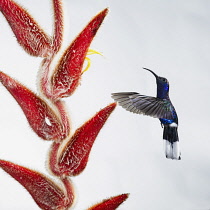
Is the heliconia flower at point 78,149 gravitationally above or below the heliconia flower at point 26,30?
below

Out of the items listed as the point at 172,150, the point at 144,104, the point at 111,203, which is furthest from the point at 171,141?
the point at 111,203

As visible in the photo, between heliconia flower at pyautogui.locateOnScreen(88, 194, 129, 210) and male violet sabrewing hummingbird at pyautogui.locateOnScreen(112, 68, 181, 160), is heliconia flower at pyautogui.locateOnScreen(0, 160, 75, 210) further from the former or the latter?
male violet sabrewing hummingbird at pyautogui.locateOnScreen(112, 68, 181, 160)

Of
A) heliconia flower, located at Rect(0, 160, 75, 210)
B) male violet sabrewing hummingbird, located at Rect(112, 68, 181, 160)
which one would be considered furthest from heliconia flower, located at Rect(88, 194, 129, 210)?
male violet sabrewing hummingbird, located at Rect(112, 68, 181, 160)

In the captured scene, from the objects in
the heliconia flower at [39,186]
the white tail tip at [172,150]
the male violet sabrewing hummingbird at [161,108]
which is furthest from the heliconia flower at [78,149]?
the white tail tip at [172,150]

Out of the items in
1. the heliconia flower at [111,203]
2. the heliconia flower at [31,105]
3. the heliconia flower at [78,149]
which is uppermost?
the heliconia flower at [31,105]

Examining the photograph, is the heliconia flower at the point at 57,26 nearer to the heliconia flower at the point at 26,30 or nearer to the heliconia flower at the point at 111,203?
the heliconia flower at the point at 26,30

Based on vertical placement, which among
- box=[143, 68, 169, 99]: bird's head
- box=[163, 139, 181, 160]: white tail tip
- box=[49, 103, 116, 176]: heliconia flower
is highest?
box=[143, 68, 169, 99]: bird's head
